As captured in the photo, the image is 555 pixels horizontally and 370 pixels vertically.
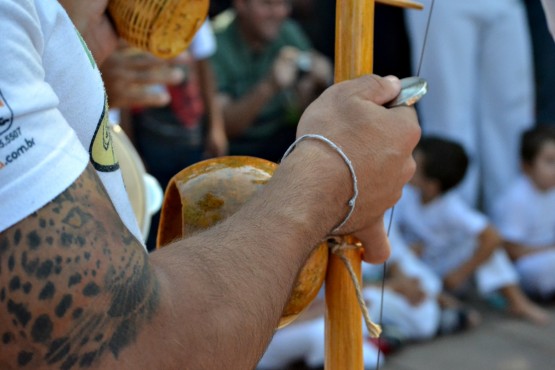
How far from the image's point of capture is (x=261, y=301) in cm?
92

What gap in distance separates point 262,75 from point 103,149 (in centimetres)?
344

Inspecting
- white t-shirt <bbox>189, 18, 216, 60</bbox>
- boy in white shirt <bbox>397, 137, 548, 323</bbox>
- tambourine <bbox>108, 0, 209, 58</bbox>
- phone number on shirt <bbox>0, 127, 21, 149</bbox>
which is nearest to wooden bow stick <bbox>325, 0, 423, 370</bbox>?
tambourine <bbox>108, 0, 209, 58</bbox>

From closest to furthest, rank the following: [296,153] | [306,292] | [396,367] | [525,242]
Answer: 1. [296,153]
2. [306,292]
3. [396,367]
4. [525,242]

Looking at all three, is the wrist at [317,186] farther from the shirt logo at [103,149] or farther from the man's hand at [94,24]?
the man's hand at [94,24]

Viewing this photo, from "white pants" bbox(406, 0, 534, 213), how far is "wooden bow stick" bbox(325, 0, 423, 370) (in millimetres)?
3186

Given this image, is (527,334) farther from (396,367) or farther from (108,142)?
(108,142)

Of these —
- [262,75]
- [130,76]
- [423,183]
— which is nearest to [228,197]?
[130,76]

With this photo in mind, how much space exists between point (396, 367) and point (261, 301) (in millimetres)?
2715

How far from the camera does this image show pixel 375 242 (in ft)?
3.96

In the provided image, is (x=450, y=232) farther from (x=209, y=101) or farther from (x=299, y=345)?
(x=209, y=101)

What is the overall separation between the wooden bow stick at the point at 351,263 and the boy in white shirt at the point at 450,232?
2.83m

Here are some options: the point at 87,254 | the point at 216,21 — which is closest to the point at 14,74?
the point at 87,254

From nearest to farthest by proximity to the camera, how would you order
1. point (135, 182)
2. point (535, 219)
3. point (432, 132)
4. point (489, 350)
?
point (135, 182) < point (489, 350) < point (535, 219) < point (432, 132)

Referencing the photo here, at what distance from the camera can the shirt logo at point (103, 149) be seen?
0.95 meters
